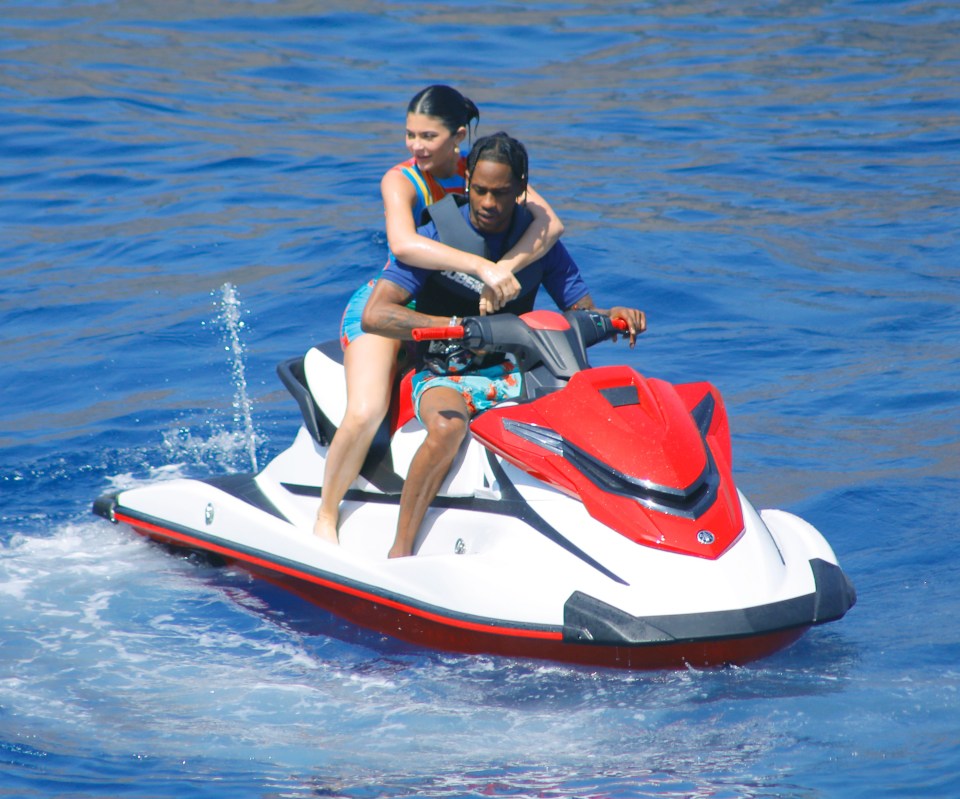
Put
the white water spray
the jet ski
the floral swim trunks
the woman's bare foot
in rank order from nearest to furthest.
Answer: the jet ski, the floral swim trunks, the woman's bare foot, the white water spray

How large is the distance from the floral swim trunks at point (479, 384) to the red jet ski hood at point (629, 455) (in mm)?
156

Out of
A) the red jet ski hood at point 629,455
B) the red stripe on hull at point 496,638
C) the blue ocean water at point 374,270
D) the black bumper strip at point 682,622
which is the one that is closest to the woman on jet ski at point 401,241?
the red stripe on hull at point 496,638

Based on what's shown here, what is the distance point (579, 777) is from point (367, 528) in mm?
1487

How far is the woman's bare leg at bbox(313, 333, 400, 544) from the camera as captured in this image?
4.89m

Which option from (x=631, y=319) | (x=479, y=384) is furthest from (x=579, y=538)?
(x=631, y=319)

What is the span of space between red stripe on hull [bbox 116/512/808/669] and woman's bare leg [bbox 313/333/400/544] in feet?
0.88

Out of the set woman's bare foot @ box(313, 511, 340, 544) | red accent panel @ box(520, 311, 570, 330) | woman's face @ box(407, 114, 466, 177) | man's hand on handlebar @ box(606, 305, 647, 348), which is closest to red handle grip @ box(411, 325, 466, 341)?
red accent panel @ box(520, 311, 570, 330)

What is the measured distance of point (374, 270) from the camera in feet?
31.6

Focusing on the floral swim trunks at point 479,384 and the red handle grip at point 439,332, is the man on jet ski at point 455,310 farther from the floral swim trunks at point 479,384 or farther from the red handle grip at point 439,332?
the red handle grip at point 439,332

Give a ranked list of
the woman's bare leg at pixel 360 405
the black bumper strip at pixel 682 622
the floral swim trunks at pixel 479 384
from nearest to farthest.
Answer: the black bumper strip at pixel 682 622 → the floral swim trunks at pixel 479 384 → the woman's bare leg at pixel 360 405

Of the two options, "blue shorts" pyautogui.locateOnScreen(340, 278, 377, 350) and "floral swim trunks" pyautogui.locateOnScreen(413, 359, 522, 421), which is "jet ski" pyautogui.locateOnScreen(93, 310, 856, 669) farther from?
"blue shorts" pyautogui.locateOnScreen(340, 278, 377, 350)

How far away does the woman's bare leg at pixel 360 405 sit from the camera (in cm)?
489

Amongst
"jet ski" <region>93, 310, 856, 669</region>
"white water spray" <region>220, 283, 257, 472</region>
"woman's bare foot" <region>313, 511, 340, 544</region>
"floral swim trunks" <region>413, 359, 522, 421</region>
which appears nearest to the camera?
"jet ski" <region>93, 310, 856, 669</region>

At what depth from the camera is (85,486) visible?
255 inches
